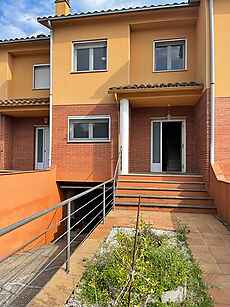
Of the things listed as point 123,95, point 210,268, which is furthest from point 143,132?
point 210,268

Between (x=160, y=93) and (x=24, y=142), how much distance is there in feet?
26.4

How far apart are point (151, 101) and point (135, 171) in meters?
3.31

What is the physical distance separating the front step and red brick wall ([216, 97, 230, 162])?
1169 mm

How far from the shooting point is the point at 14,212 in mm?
9023

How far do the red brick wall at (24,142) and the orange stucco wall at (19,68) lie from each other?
142 centimetres

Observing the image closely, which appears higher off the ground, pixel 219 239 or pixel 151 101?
pixel 151 101

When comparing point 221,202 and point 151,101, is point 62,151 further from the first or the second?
point 221,202

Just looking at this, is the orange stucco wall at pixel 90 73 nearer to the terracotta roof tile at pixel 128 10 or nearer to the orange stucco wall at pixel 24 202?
the terracotta roof tile at pixel 128 10

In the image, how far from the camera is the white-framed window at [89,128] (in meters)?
12.9

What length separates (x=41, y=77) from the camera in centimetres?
1561

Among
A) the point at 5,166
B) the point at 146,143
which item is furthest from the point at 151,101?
the point at 5,166

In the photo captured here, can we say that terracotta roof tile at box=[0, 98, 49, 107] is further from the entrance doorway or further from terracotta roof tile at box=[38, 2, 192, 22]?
the entrance doorway

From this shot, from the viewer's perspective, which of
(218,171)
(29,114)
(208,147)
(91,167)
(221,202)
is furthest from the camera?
(29,114)

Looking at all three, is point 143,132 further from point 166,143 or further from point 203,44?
point 203,44
